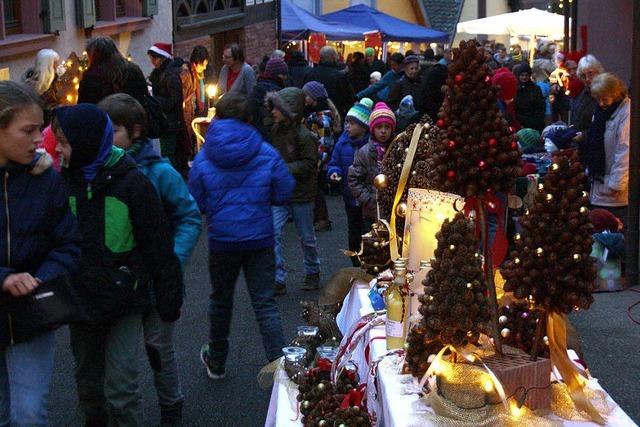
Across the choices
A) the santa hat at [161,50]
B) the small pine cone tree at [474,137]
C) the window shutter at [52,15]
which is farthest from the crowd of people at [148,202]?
the window shutter at [52,15]

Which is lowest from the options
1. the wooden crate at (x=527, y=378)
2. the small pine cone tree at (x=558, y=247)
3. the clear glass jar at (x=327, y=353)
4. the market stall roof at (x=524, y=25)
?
the clear glass jar at (x=327, y=353)

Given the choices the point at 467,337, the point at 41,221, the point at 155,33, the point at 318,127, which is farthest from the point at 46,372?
the point at 155,33

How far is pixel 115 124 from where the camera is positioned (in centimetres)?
602

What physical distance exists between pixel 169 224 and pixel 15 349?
4.43 feet

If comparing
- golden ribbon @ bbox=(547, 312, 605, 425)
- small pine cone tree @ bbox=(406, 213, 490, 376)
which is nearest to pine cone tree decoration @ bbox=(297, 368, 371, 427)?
small pine cone tree @ bbox=(406, 213, 490, 376)

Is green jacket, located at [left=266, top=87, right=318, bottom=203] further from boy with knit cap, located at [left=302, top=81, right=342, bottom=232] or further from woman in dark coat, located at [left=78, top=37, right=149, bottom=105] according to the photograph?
boy with knit cap, located at [left=302, top=81, right=342, bottom=232]

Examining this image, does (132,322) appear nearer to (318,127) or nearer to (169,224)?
(169,224)

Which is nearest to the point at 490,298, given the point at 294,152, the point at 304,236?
the point at 294,152

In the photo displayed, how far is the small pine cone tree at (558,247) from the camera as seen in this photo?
402 cm

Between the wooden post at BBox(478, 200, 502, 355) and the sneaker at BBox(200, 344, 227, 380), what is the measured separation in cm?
349

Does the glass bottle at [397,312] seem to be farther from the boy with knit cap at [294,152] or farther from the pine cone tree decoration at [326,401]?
the boy with knit cap at [294,152]

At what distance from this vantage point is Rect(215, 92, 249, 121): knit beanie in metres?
7.05

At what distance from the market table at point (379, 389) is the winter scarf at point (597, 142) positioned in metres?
4.33

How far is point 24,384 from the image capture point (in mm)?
4746
